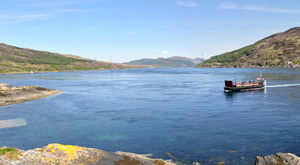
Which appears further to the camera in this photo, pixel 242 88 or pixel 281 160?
pixel 242 88

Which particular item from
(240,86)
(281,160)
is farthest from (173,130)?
(240,86)

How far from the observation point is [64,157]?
746 inches

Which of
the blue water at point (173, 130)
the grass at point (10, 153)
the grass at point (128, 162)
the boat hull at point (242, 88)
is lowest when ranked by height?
the blue water at point (173, 130)

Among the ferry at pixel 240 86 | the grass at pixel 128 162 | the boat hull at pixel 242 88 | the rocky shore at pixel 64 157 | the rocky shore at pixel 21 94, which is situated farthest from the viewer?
the ferry at pixel 240 86

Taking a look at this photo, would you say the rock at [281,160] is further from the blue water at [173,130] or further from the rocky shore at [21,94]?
the rocky shore at [21,94]

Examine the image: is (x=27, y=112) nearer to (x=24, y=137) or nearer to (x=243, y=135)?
(x=24, y=137)

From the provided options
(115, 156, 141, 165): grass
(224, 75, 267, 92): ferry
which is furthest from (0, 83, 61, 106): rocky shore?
(224, 75, 267, 92): ferry

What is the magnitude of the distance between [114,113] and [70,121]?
31.6 ft

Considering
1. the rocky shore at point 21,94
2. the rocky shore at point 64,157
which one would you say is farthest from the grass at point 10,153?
the rocky shore at point 21,94

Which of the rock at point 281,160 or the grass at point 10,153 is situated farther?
the rock at point 281,160

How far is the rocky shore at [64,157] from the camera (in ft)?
58.8

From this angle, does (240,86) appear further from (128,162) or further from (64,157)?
(64,157)

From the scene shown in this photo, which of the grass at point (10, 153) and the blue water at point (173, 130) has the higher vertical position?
the grass at point (10, 153)

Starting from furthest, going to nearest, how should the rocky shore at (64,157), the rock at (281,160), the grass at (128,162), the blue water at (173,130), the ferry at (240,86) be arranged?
the ferry at (240,86) → the blue water at (173,130) → the grass at (128,162) → the rock at (281,160) → the rocky shore at (64,157)
